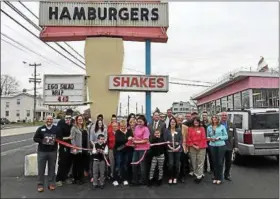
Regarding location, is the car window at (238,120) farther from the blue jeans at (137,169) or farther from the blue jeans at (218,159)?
the blue jeans at (137,169)

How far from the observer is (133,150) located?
9.13m

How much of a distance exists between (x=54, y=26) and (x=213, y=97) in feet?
125

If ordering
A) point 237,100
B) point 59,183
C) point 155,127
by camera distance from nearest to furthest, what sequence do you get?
1. point 59,183
2. point 155,127
3. point 237,100

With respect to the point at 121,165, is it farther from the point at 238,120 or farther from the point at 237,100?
the point at 237,100

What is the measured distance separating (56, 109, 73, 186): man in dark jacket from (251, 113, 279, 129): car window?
18.4 ft

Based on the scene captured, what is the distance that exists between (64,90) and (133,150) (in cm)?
284

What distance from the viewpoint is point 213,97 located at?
47.1m

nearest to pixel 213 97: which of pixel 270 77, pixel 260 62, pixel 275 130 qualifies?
pixel 260 62

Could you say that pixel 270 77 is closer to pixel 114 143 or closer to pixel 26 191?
pixel 114 143

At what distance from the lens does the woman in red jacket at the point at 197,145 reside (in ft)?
30.7

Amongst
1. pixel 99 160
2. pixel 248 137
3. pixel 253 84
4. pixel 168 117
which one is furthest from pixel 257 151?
pixel 253 84

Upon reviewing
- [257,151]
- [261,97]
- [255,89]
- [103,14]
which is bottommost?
[257,151]

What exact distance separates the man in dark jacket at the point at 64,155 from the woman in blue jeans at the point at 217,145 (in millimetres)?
3470

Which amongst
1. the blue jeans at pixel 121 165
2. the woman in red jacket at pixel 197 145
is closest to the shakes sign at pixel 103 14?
the woman in red jacket at pixel 197 145
